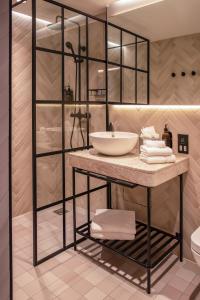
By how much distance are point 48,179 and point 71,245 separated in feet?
2.28

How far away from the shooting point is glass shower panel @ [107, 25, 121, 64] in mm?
2588

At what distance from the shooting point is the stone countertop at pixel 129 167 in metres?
1.78

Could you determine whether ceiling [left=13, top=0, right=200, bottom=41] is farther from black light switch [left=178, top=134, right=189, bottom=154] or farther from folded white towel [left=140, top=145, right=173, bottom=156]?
folded white towel [left=140, top=145, right=173, bottom=156]

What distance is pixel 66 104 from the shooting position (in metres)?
2.33

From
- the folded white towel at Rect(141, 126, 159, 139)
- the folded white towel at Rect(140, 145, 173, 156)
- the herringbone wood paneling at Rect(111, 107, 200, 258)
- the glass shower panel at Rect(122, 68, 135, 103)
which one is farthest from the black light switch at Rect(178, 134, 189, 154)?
the glass shower panel at Rect(122, 68, 135, 103)

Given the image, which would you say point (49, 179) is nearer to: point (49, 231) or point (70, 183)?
point (70, 183)

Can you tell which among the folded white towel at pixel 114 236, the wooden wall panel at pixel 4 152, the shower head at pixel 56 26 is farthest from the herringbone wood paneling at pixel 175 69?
the wooden wall panel at pixel 4 152

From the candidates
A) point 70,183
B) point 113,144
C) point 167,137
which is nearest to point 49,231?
point 70,183

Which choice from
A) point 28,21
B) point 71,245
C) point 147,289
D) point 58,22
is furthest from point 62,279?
point 28,21

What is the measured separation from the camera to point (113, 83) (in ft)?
8.89

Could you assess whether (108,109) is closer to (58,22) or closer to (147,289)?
(58,22)

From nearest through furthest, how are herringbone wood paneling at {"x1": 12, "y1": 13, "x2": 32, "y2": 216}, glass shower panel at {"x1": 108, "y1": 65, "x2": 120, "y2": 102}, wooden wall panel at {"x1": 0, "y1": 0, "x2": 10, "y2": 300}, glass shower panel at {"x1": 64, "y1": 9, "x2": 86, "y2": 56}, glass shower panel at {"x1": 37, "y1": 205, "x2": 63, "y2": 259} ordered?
wooden wall panel at {"x1": 0, "y1": 0, "x2": 10, "y2": 300}, glass shower panel at {"x1": 64, "y1": 9, "x2": 86, "y2": 56}, glass shower panel at {"x1": 37, "y1": 205, "x2": 63, "y2": 259}, glass shower panel at {"x1": 108, "y1": 65, "x2": 120, "y2": 102}, herringbone wood paneling at {"x1": 12, "y1": 13, "x2": 32, "y2": 216}

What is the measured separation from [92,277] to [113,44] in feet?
7.03

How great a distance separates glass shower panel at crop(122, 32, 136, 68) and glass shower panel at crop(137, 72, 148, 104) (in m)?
0.16
